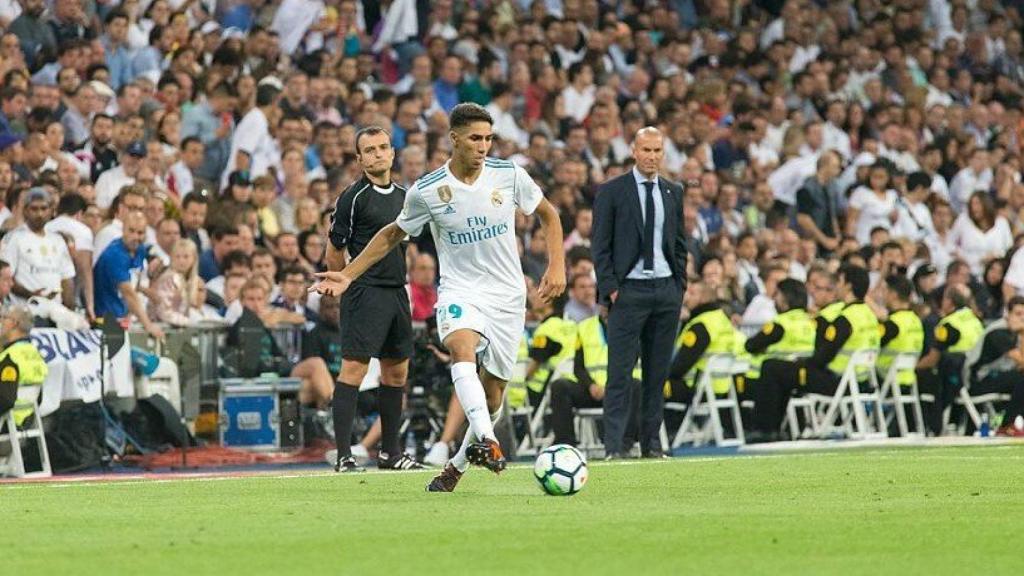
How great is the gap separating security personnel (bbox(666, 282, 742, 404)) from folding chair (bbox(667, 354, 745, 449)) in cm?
9

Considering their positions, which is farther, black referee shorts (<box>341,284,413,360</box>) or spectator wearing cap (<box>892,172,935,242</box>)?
spectator wearing cap (<box>892,172,935,242</box>)

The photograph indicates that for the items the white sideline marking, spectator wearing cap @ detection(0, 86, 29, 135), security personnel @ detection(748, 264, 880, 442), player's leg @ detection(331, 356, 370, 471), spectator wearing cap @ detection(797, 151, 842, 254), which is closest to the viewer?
the white sideline marking

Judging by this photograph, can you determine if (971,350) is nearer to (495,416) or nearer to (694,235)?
(694,235)

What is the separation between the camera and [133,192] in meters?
19.0

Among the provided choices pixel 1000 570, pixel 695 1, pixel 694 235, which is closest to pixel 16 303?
pixel 694 235

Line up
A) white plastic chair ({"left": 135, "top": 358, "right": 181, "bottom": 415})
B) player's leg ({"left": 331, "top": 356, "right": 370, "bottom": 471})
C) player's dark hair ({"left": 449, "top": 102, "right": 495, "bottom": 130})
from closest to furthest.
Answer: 1. player's dark hair ({"left": 449, "top": 102, "right": 495, "bottom": 130})
2. player's leg ({"left": 331, "top": 356, "right": 370, "bottom": 471})
3. white plastic chair ({"left": 135, "top": 358, "right": 181, "bottom": 415})

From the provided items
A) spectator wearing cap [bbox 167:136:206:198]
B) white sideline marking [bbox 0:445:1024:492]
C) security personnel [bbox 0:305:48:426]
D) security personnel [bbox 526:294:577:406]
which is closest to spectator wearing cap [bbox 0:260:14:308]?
security personnel [bbox 0:305:48:426]

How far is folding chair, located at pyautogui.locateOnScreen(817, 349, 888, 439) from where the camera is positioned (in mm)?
21078

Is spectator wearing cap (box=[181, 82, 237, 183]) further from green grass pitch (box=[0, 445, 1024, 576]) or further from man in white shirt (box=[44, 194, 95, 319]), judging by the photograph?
green grass pitch (box=[0, 445, 1024, 576])

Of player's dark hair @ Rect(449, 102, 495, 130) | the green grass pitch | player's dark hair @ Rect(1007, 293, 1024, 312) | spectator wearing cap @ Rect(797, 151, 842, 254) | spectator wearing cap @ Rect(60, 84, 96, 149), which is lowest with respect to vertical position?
the green grass pitch

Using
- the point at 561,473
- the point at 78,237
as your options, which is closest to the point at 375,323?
the point at 561,473

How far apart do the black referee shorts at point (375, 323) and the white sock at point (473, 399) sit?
349 cm

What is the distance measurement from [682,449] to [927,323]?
3.70 m

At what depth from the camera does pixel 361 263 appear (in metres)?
12.0
